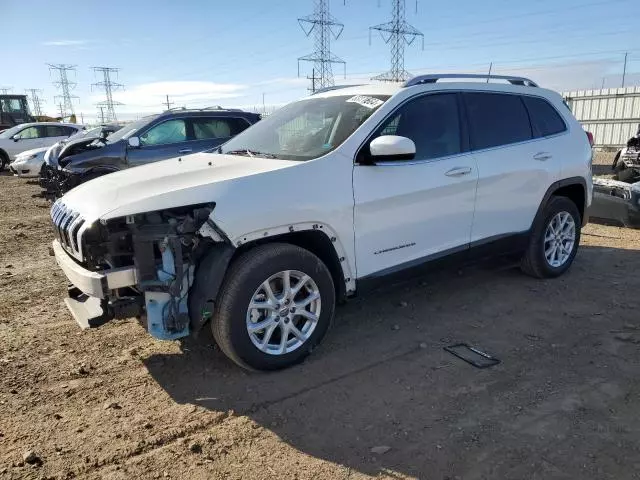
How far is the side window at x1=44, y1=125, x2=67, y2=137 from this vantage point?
61.7 ft

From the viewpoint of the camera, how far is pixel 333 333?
14.1 ft

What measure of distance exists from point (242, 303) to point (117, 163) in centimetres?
739

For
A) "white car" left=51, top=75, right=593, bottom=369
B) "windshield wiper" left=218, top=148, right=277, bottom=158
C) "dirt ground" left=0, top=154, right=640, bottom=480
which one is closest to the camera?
"dirt ground" left=0, top=154, right=640, bottom=480

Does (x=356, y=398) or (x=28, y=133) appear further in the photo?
(x=28, y=133)

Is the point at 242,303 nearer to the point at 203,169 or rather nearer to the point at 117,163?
the point at 203,169

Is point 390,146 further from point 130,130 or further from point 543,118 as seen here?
point 130,130

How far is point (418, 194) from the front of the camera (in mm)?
4102

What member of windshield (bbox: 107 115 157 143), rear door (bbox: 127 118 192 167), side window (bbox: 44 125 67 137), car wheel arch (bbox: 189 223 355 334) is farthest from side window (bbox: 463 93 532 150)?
side window (bbox: 44 125 67 137)

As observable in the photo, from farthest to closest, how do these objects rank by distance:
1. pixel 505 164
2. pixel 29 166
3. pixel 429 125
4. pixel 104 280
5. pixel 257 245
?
1. pixel 29 166
2. pixel 505 164
3. pixel 429 125
4. pixel 257 245
5. pixel 104 280

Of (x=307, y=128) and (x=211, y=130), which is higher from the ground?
(x=307, y=128)

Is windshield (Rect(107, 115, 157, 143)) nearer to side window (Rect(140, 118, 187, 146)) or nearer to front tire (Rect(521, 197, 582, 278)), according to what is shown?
side window (Rect(140, 118, 187, 146))

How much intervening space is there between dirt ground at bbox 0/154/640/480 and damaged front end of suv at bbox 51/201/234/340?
1.80 ft

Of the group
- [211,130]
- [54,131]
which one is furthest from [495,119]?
[54,131]

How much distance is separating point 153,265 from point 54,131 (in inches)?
718
